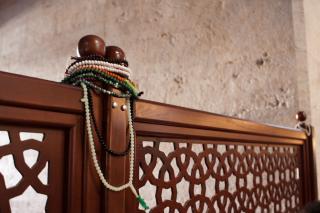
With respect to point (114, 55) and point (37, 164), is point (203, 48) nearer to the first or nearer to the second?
point (114, 55)

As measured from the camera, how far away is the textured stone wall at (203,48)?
1.78 metres

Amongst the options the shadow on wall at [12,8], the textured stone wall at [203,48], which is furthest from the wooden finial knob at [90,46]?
the shadow on wall at [12,8]

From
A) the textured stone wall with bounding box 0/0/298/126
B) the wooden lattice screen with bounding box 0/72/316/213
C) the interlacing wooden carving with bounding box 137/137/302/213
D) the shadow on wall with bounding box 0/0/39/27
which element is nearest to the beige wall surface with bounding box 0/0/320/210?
the textured stone wall with bounding box 0/0/298/126

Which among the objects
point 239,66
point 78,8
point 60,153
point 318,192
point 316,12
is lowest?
point 318,192

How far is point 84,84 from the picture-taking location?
1.58ft

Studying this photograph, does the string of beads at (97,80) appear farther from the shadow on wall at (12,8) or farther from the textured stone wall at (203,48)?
the shadow on wall at (12,8)

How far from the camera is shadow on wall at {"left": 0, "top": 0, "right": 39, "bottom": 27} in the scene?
3222 millimetres

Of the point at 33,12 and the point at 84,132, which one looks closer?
the point at 84,132

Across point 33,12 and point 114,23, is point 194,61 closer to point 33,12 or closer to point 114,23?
point 114,23

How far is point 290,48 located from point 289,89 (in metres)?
0.22

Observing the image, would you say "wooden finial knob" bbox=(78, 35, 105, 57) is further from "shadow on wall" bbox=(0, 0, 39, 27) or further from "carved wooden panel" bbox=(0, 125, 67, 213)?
"shadow on wall" bbox=(0, 0, 39, 27)

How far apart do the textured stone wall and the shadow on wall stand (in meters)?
0.55

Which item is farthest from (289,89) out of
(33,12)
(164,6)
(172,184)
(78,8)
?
(33,12)

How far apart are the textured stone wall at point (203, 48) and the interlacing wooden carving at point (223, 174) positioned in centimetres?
50
